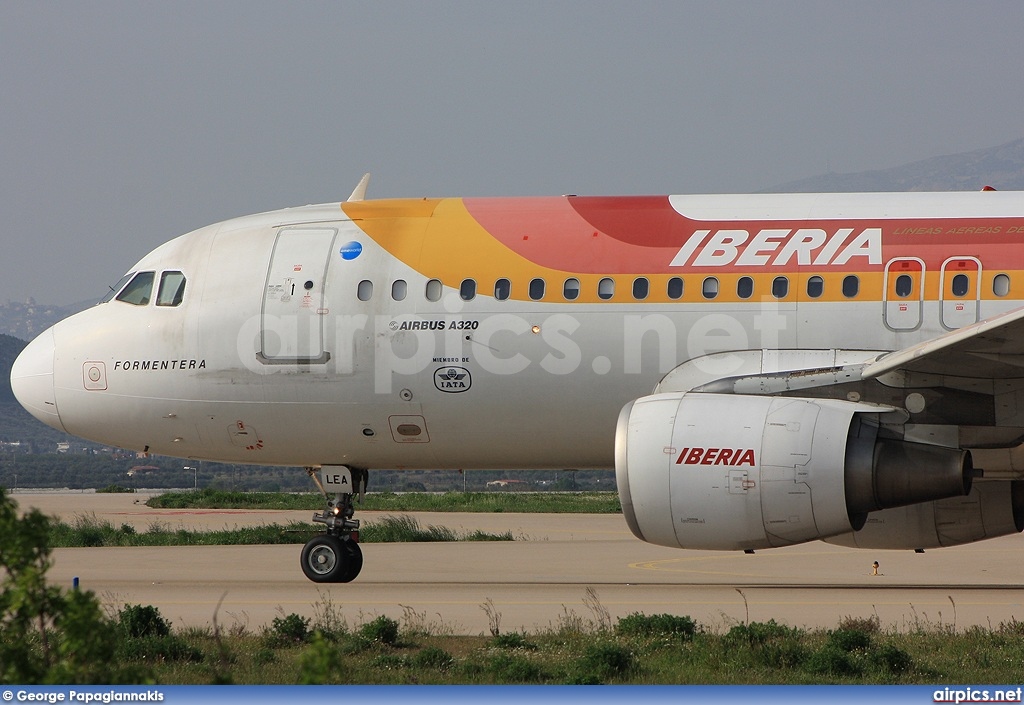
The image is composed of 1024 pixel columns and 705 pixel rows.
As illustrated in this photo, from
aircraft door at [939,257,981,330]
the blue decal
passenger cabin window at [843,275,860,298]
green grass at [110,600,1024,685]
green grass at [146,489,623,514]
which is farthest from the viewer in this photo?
green grass at [146,489,623,514]

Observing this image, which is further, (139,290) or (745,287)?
(139,290)

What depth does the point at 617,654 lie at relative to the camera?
10.2 metres

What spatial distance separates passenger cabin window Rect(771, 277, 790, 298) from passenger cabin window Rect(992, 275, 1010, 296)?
2.14m

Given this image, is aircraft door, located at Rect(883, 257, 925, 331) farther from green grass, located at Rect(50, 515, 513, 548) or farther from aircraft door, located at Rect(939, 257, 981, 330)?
green grass, located at Rect(50, 515, 513, 548)

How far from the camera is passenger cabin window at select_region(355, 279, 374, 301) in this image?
15.1 m

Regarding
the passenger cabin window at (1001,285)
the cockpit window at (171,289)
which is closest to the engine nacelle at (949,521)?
the passenger cabin window at (1001,285)

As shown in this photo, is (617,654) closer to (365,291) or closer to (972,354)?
(972,354)

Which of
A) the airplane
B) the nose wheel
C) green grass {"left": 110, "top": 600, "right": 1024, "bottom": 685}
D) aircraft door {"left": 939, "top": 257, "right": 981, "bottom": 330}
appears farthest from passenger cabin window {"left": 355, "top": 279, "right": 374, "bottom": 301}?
aircraft door {"left": 939, "top": 257, "right": 981, "bottom": 330}

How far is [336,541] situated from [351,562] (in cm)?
34

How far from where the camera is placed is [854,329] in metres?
13.5

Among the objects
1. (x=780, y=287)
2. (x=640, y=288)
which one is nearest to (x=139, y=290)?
(x=640, y=288)

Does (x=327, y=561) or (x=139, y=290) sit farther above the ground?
(x=139, y=290)

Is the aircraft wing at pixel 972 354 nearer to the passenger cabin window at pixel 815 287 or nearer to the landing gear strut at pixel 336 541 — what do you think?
the passenger cabin window at pixel 815 287

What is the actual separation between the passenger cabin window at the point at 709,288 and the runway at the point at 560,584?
3486 millimetres
